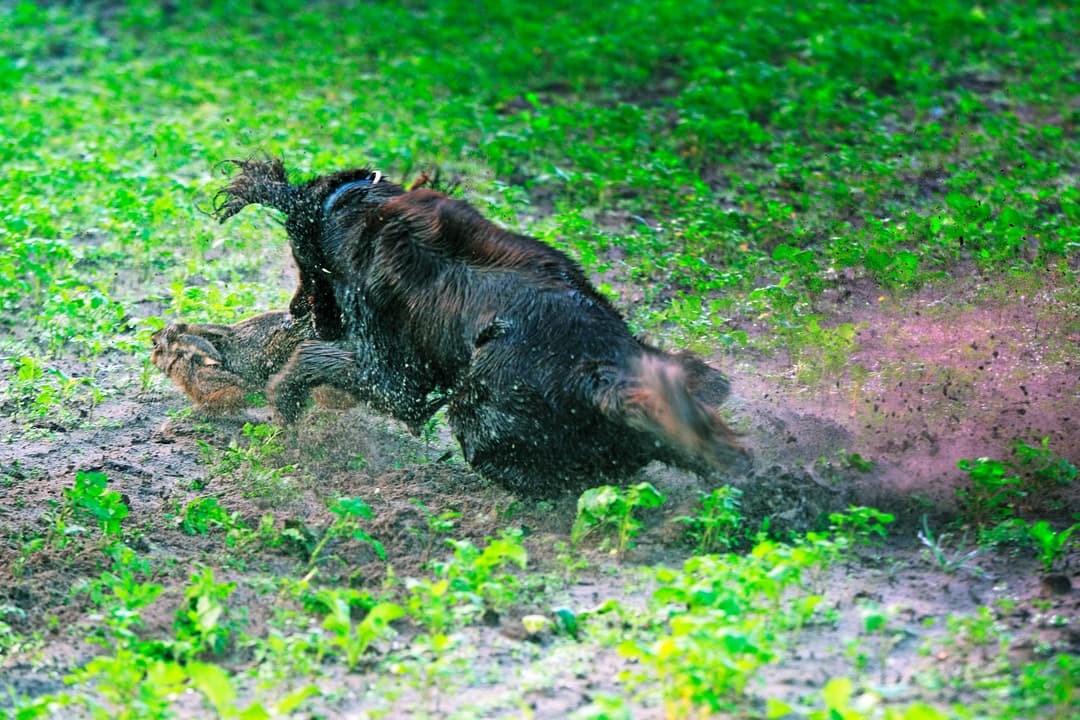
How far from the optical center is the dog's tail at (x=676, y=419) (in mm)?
5695

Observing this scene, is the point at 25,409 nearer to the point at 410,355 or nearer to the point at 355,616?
the point at 410,355

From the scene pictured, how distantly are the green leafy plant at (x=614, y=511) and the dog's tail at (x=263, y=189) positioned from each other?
225 centimetres

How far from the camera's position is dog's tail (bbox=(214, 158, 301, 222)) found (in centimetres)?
705

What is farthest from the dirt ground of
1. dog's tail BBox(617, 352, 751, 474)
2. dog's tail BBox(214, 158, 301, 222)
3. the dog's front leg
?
dog's tail BBox(214, 158, 301, 222)

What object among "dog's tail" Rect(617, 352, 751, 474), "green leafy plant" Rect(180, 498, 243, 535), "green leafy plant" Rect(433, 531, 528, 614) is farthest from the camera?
"green leafy plant" Rect(180, 498, 243, 535)

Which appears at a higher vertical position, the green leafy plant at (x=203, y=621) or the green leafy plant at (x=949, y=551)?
the green leafy plant at (x=203, y=621)

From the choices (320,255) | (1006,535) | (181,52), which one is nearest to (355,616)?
(320,255)

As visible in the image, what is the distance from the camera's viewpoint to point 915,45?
1334 centimetres

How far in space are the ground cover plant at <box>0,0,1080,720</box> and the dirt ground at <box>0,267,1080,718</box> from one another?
0.02 metres

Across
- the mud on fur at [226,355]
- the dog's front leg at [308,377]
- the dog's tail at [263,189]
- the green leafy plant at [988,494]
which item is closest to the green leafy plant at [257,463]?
the dog's front leg at [308,377]

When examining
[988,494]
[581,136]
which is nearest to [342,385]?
[988,494]

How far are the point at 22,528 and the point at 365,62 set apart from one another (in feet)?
27.6

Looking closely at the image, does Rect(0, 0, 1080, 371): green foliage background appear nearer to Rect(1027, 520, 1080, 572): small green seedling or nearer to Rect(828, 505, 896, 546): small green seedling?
Rect(828, 505, 896, 546): small green seedling

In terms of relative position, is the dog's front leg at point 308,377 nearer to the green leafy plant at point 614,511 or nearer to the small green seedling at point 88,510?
the small green seedling at point 88,510
